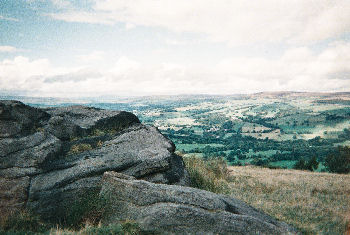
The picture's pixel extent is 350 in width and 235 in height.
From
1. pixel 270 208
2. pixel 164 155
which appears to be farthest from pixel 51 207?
pixel 270 208

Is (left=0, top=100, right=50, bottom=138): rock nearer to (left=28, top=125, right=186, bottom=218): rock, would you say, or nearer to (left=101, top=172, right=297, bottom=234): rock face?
(left=28, top=125, right=186, bottom=218): rock

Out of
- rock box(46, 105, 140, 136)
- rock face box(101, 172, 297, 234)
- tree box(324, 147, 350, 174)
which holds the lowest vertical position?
tree box(324, 147, 350, 174)

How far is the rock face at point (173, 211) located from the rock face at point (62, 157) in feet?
9.07

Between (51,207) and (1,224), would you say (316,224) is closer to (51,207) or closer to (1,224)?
(51,207)

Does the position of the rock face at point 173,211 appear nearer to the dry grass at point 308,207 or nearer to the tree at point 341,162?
the dry grass at point 308,207

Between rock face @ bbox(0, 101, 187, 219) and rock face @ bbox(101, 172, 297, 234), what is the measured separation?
109 inches

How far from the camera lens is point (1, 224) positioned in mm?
10117

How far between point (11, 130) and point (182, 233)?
12014 millimetres

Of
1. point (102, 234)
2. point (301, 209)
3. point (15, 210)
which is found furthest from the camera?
point (301, 209)

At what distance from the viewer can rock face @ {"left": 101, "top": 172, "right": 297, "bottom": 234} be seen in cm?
889

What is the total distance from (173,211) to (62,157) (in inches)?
357

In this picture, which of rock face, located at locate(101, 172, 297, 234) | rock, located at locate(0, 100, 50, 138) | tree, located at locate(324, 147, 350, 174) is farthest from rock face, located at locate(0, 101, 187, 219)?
tree, located at locate(324, 147, 350, 174)

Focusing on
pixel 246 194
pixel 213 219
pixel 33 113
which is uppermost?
pixel 33 113

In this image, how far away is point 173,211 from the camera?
9.12 meters
